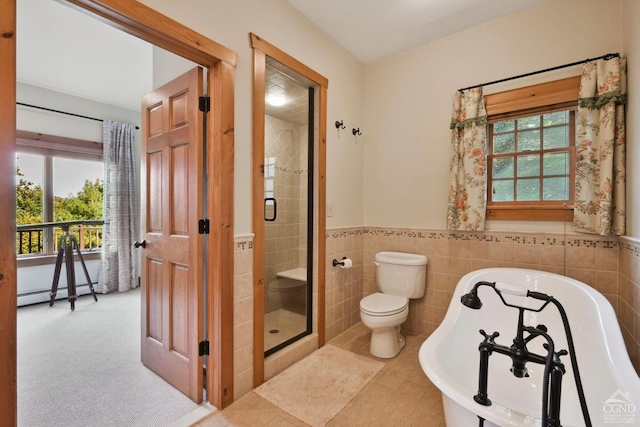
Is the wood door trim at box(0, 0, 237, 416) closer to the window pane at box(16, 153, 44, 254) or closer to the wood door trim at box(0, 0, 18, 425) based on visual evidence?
the wood door trim at box(0, 0, 18, 425)

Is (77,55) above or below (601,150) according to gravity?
above

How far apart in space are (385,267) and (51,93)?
4.70 m

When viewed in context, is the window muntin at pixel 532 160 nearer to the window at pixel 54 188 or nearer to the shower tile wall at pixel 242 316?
the shower tile wall at pixel 242 316

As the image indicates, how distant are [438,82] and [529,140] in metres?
0.91

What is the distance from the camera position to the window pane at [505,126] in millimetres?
2414

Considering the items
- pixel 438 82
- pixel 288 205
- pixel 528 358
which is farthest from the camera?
pixel 288 205

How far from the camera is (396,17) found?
7.73ft

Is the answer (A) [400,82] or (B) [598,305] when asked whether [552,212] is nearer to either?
(B) [598,305]

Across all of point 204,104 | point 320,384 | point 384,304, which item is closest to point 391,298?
point 384,304

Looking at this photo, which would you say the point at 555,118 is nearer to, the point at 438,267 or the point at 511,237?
the point at 511,237

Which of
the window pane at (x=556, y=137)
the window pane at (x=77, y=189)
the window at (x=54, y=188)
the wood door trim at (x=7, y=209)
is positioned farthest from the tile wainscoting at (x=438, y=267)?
the window pane at (x=77, y=189)

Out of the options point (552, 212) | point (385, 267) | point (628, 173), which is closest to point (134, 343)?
point (385, 267)

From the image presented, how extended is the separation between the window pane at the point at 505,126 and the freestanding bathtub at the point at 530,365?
116 cm

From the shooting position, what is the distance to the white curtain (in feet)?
13.8
